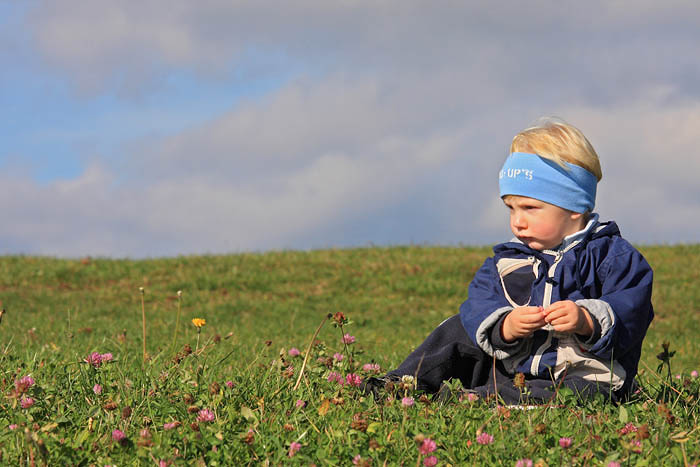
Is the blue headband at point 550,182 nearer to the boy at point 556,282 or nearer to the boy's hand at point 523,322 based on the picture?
the boy at point 556,282

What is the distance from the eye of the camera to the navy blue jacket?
504cm

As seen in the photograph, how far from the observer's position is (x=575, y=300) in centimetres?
505

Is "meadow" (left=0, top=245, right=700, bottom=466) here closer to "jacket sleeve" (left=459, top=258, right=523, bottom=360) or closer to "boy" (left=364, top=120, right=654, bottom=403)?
"boy" (left=364, top=120, right=654, bottom=403)

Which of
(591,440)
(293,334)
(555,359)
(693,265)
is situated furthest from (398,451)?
(693,265)

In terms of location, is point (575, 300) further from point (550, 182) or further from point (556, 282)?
point (550, 182)

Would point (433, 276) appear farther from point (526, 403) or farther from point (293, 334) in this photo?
point (526, 403)

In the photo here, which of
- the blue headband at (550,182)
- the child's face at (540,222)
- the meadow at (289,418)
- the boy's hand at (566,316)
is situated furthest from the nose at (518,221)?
the meadow at (289,418)

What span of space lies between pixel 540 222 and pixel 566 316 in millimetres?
779

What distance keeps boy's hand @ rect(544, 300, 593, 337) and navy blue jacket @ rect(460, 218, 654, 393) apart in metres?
0.18

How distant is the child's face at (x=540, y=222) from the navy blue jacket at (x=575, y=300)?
Result: 7 centimetres

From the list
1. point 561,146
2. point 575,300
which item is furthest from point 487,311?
point 561,146

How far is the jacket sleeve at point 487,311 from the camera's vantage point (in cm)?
519

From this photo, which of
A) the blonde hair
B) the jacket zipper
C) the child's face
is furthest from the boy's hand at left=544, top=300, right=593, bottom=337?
Result: the blonde hair

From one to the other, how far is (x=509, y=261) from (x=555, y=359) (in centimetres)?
75
